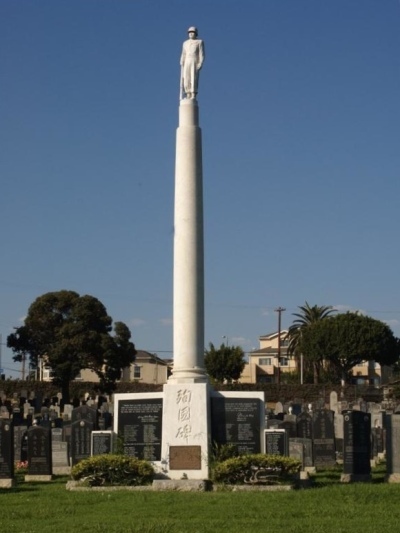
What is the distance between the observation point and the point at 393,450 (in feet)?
66.4

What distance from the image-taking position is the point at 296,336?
9700 centimetres

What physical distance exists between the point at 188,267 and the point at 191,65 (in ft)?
15.4

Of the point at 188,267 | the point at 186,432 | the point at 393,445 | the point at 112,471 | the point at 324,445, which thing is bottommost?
the point at 112,471

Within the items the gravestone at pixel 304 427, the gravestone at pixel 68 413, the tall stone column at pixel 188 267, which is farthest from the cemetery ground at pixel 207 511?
the gravestone at pixel 68 413

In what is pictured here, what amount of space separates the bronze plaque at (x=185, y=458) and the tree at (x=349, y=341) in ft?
223

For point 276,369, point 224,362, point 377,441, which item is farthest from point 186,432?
point 276,369

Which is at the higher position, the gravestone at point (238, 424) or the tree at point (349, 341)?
the tree at point (349, 341)

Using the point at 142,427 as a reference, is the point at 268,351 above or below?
above

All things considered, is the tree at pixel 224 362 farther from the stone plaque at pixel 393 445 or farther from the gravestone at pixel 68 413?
the stone plaque at pixel 393 445

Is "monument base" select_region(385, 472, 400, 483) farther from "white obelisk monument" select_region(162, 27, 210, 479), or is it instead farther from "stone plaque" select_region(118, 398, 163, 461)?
"stone plaque" select_region(118, 398, 163, 461)

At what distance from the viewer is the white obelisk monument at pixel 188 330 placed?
65.1ft

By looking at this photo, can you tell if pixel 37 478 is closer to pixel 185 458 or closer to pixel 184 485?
pixel 185 458

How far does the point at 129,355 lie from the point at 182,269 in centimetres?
4952

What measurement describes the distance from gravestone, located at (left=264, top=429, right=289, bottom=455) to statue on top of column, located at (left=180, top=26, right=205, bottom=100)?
7.49 m
